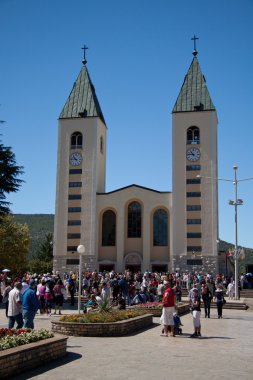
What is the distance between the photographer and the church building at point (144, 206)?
49500mm

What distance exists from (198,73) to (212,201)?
1527 cm

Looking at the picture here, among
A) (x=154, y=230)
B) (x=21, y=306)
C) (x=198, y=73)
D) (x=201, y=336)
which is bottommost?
(x=201, y=336)

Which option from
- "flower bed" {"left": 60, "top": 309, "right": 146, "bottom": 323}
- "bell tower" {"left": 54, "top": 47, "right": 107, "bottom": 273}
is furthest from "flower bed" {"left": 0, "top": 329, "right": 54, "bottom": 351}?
"bell tower" {"left": 54, "top": 47, "right": 107, "bottom": 273}

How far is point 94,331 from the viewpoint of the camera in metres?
15.1

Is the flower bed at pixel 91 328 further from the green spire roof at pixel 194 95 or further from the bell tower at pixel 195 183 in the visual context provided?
the green spire roof at pixel 194 95

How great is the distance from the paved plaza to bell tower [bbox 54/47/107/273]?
34790 millimetres

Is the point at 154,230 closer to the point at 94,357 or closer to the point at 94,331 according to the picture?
the point at 94,331

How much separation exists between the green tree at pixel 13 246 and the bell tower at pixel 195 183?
72.6ft

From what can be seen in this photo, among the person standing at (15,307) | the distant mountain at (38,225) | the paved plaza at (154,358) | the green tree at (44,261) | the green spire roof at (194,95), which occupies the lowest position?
the paved plaza at (154,358)

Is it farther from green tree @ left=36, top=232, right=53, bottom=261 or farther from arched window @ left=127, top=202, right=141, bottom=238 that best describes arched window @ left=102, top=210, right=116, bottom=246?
green tree @ left=36, top=232, right=53, bottom=261

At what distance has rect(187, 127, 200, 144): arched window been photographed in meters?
51.2

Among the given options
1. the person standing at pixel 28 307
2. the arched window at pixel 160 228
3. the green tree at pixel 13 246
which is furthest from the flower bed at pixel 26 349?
the green tree at pixel 13 246

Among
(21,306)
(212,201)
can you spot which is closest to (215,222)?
(212,201)

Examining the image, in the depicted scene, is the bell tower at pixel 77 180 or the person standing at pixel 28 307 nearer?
the person standing at pixel 28 307
